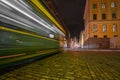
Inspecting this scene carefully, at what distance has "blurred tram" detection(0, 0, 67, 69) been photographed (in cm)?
572

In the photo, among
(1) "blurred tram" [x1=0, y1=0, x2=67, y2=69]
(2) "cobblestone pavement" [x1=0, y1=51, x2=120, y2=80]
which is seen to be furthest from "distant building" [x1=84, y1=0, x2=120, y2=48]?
(2) "cobblestone pavement" [x1=0, y1=51, x2=120, y2=80]

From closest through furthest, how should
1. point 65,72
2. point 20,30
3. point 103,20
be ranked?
point 65,72
point 20,30
point 103,20

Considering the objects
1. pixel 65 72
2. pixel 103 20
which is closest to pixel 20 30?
pixel 65 72

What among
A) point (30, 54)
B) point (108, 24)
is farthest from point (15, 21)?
point (108, 24)

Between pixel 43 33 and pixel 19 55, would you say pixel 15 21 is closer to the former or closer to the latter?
pixel 19 55

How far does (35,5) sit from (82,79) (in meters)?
5.08

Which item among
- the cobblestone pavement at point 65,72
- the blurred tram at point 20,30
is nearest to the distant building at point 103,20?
the blurred tram at point 20,30

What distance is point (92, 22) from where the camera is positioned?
53.5m

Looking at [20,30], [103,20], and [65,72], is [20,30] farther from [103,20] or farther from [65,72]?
[103,20]

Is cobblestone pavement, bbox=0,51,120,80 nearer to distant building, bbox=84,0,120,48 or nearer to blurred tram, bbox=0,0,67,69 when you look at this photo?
blurred tram, bbox=0,0,67,69

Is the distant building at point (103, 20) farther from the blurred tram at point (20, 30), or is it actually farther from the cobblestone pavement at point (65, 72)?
the cobblestone pavement at point (65, 72)

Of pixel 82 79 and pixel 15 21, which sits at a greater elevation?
pixel 15 21

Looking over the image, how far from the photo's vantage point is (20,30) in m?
7.05

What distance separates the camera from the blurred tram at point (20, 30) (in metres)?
5.72
